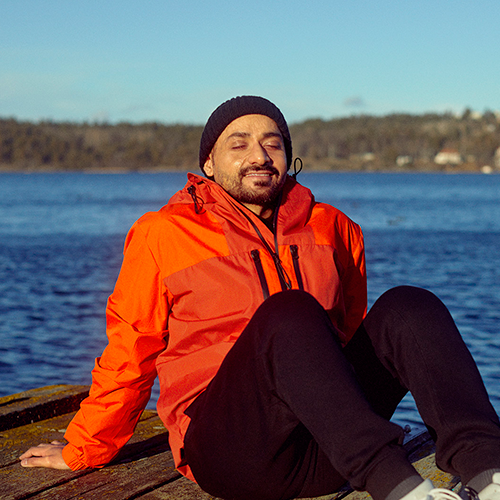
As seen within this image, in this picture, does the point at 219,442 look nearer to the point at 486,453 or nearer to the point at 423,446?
the point at 486,453

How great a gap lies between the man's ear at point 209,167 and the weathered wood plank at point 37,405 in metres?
1.33

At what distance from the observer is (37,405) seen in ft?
10.6

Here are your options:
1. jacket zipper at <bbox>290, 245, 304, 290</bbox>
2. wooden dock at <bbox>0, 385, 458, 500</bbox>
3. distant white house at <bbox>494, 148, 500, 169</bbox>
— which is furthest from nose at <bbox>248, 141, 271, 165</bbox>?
distant white house at <bbox>494, 148, 500, 169</bbox>

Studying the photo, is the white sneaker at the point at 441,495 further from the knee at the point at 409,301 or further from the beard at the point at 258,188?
the beard at the point at 258,188

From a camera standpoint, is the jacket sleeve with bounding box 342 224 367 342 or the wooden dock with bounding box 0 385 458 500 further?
the jacket sleeve with bounding box 342 224 367 342

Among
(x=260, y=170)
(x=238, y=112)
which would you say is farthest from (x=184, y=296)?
(x=238, y=112)

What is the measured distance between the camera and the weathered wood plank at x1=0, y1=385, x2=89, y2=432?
3.12m

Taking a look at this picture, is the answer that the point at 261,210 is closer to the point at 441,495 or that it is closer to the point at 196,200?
the point at 196,200

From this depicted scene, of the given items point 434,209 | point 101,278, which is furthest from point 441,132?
point 101,278

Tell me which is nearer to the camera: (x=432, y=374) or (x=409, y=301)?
(x=432, y=374)

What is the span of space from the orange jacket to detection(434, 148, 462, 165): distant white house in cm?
14428

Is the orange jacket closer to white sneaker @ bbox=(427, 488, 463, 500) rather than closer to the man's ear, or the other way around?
the man's ear

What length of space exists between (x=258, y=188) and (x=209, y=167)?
0.41m

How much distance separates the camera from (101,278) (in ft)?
48.5
